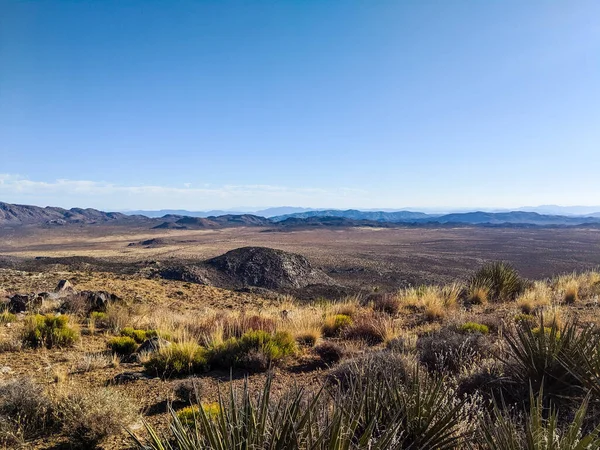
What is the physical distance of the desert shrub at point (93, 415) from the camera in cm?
380

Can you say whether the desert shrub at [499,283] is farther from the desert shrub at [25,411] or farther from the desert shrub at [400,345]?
the desert shrub at [25,411]

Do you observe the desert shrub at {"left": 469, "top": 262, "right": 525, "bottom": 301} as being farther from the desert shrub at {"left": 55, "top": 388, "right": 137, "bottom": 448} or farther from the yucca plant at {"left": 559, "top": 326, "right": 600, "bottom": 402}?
the desert shrub at {"left": 55, "top": 388, "right": 137, "bottom": 448}

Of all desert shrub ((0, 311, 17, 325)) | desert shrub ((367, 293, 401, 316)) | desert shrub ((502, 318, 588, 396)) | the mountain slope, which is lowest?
desert shrub ((367, 293, 401, 316))

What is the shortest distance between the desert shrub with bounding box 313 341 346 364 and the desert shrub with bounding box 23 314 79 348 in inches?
184

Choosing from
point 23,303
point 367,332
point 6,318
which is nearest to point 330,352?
point 367,332

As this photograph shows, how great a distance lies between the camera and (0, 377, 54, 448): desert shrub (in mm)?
3918

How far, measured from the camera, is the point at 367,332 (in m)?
8.09

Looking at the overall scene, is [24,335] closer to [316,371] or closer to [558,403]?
[316,371]

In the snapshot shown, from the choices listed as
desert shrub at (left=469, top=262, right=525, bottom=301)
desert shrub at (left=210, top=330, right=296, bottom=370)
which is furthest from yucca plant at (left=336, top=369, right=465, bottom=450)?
desert shrub at (left=469, top=262, right=525, bottom=301)

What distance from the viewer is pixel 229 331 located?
27.0 ft

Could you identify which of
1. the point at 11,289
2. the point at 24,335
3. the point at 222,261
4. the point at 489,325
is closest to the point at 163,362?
the point at 24,335

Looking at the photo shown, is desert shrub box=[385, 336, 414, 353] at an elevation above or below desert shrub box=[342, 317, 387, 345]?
above

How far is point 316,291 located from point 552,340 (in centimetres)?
2264

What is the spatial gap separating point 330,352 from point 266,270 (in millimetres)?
24446
